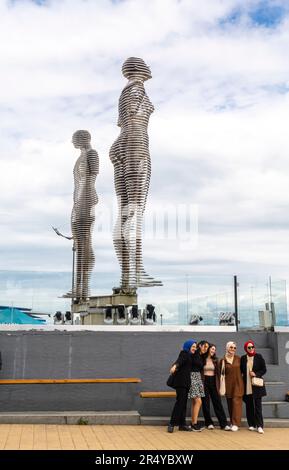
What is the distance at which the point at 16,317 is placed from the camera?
15516 mm

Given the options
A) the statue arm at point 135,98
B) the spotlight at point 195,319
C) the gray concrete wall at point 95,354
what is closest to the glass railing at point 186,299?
the spotlight at point 195,319

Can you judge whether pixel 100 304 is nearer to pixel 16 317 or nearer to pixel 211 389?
pixel 16 317

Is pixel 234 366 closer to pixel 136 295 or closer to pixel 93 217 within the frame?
pixel 136 295

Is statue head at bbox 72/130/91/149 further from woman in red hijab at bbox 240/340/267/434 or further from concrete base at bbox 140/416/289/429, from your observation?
woman in red hijab at bbox 240/340/267/434

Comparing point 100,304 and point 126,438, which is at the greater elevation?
point 100,304

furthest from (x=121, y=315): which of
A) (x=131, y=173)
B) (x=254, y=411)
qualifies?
(x=254, y=411)

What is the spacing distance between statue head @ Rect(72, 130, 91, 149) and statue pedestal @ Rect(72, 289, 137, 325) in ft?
32.9

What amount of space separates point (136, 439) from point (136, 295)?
10053 mm

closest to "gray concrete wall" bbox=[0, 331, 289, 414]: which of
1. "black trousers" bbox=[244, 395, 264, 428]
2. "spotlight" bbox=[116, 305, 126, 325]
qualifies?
"black trousers" bbox=[244, 395, 264, 428]

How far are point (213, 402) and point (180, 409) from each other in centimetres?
70

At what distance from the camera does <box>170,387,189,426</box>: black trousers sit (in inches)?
393

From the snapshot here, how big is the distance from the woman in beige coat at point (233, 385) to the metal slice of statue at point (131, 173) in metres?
10.2

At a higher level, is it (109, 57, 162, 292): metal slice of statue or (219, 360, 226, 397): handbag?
(109, 57, 162, 292): metal slice of statue
